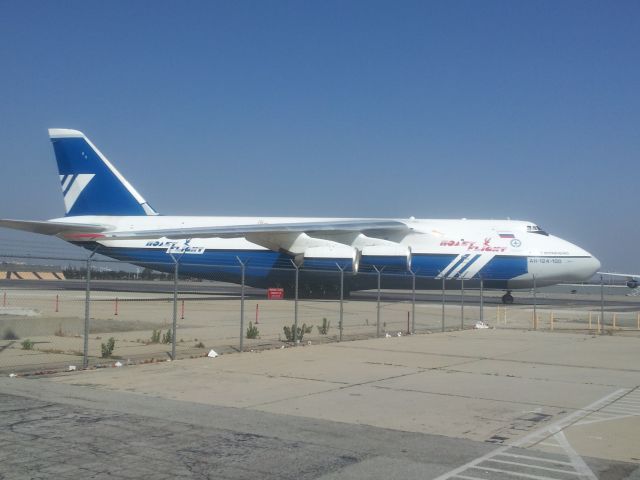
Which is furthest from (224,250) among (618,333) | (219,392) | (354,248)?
(219,392)

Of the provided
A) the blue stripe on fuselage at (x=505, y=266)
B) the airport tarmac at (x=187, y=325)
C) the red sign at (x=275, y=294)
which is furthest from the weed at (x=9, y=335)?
the blue stripe on fuselage at (x=505, y=266)

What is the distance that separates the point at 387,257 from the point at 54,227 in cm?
1604

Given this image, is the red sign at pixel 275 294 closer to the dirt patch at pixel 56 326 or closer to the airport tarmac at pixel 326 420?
the dirt patch at pixel 56 326

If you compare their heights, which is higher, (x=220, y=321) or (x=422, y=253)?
(x=422, y=253)

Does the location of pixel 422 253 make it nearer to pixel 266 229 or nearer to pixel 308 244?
pixel 308 244

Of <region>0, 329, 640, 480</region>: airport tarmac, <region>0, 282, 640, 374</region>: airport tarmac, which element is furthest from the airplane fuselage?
<region>0, 329, 640, 480</region>: airport tarmac

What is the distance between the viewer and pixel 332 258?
1287 inches

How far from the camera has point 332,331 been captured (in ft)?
65.0

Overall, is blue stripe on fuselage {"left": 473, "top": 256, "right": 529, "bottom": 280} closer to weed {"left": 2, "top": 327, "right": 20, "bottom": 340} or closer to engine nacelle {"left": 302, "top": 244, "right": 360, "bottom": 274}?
engine nacelle {"left": 302, "top": 244, "right": 360, "bottom": 274}

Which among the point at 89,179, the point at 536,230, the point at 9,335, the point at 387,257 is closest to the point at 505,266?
the point at 536,230

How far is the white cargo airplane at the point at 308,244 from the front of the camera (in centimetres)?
3309

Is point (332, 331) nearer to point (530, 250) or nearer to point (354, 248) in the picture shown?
point (354, 248)

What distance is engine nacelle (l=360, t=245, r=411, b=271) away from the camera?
32625mm

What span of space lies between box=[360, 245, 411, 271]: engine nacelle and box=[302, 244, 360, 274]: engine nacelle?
23.5 inches
